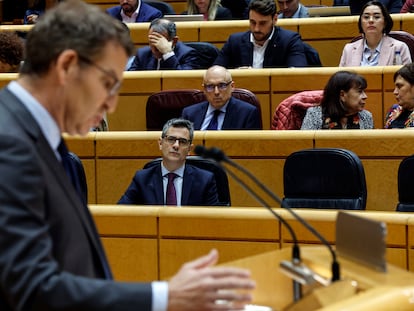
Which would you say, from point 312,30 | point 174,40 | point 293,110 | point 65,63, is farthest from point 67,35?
point 312,30

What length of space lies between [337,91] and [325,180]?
639 mm

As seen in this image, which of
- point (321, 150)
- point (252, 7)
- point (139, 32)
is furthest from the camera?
point (139, 32)

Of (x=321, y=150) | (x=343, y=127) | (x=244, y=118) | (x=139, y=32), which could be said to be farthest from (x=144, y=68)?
(x=321, y=150)

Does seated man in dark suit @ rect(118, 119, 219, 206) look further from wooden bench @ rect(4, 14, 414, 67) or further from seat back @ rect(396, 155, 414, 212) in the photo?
wooden bench @ rect(4, 14, 414, 67)

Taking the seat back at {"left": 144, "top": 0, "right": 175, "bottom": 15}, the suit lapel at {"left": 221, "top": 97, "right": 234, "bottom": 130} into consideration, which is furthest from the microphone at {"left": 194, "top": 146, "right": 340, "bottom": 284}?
the seat back at {"left": 144, "top": 0, "right": 175, "bottom": 15}

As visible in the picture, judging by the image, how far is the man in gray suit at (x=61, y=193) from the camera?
863 mm

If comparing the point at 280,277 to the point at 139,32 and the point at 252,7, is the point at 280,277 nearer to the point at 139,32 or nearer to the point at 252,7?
the point at 252,7

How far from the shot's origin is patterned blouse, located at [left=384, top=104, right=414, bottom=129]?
10.9ft

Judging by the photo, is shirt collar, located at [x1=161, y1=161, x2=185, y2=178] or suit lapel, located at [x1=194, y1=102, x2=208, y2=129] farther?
suit lapel, located at [x1=194, y1=102, x2=208, y2=129]

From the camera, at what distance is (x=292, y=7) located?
16.1 feet

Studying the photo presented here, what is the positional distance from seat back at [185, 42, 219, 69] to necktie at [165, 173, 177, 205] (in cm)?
148

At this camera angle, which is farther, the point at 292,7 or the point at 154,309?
the point at 292,7

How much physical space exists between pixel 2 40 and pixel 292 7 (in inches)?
69.8

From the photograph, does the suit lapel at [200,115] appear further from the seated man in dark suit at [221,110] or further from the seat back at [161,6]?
the seat back at [161,6]
